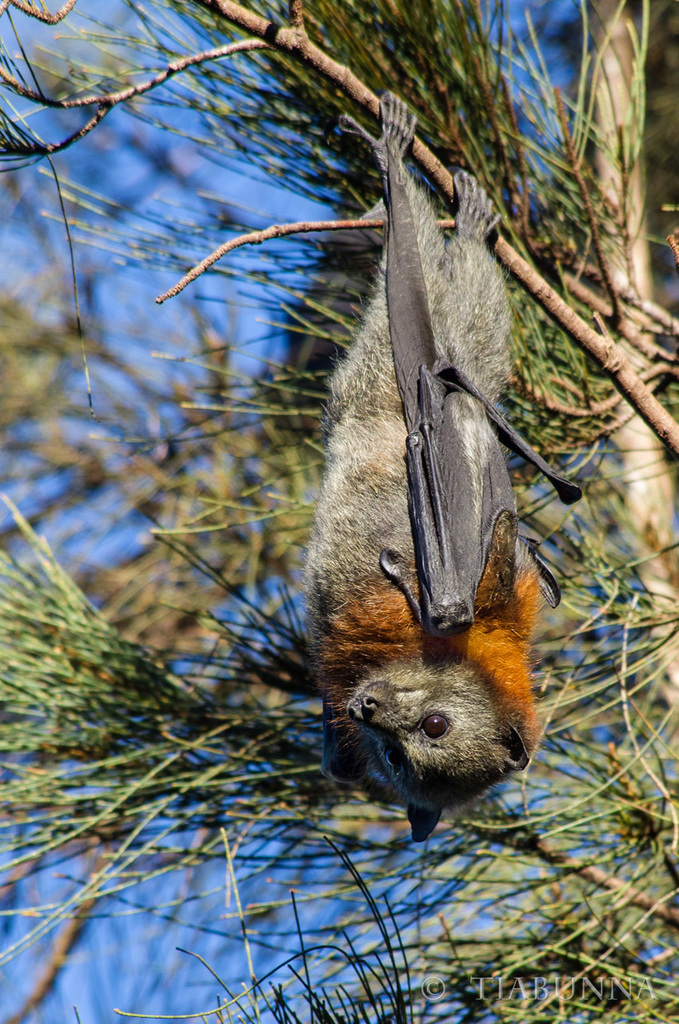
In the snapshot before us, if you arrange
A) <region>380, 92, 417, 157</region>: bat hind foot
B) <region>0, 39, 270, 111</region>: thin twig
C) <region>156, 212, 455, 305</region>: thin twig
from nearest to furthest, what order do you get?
<region>0, 39, 270, 111</region>: thin twig
<region>156, 212, 455, 305</region>: thin twig
<region>380, 92, 417, 157</region>: bat hind foot

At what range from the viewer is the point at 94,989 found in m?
3.13

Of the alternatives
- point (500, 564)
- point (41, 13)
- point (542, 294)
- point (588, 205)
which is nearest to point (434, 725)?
point (500, 564)

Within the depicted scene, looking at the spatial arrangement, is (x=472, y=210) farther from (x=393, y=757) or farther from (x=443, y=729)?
(x=393, y=757)

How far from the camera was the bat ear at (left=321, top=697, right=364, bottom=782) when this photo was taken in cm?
248

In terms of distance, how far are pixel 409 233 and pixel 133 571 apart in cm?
275

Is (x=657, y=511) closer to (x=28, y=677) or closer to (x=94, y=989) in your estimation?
(x=28, y=677)

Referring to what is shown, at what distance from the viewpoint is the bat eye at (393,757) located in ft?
7.79

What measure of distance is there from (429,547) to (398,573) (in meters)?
0.16

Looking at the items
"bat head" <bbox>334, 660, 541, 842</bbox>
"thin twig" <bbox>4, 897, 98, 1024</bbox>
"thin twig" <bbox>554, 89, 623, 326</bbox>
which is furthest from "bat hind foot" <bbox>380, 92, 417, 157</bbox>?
"thin twig" <bbox>4, 897, 98, 1024</bbox>

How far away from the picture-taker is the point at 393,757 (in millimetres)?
2391

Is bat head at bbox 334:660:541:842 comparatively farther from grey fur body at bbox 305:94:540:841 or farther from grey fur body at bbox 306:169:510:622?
grey fur body at bbox 306:169:510:622

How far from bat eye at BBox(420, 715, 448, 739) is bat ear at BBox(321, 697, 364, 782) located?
29 cm

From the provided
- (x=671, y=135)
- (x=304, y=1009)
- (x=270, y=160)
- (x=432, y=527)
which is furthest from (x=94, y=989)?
(x=671, y=135)

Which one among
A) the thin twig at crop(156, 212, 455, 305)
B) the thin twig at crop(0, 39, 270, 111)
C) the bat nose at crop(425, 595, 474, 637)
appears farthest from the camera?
the bat nose at crop(425, 595, 474, 637)
